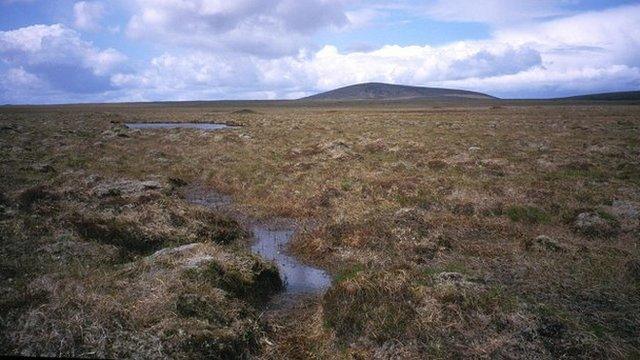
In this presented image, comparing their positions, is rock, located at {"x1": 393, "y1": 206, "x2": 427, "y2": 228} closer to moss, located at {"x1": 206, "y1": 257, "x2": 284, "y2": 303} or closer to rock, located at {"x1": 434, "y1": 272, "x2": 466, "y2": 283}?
rock, located at {"x1": 434, "y1": 272, "x2": 466, "y2": 283}

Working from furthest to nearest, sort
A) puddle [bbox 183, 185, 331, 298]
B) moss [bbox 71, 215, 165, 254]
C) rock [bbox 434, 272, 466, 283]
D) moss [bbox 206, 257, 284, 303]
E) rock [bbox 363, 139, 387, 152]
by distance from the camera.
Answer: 1. rock [bbox 363, 139, 387, 152]
2. moss [bbox 71, 215, 165, 254]
3. puddle [bbox 183, 185, 331, 298]
4. moss [bbox 206, 257, 284, 303]
5. rock [bbox 434, 272, 466, 283]

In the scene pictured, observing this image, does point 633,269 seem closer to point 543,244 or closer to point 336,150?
point 543,244

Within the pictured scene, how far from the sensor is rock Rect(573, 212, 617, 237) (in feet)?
42.7

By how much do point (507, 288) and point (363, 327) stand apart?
368 cm

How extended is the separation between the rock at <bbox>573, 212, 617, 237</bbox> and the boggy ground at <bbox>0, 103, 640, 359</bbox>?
0.07 meters

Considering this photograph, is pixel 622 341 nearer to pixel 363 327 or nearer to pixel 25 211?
pixel 363 327

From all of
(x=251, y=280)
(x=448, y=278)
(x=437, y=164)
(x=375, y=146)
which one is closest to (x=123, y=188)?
(x=251, y=280)

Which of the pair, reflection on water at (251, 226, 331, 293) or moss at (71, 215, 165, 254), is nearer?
reflection on water at (251, 226, 331, 293)

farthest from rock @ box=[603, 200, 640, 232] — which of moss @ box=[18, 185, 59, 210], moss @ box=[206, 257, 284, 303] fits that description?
moss @ box=[18, 185, 59, 210]

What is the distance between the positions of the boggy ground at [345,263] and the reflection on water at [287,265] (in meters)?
0.43

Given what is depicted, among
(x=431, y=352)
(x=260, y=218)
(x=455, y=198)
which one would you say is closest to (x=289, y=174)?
(x=260, y=218)

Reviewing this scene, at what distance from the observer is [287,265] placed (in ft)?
40.7

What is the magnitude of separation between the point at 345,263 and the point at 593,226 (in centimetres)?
794

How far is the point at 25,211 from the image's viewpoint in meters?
14.2
